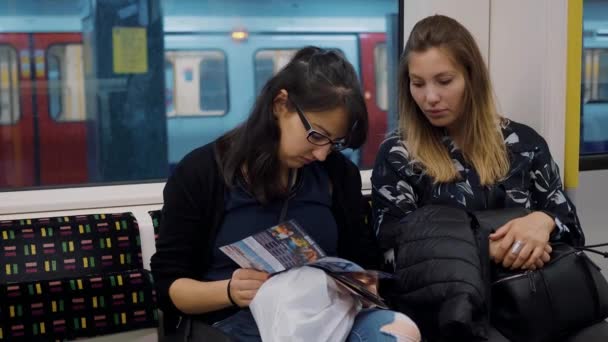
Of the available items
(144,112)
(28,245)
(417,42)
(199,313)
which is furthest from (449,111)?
(144,112)

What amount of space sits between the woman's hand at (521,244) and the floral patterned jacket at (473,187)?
122mm

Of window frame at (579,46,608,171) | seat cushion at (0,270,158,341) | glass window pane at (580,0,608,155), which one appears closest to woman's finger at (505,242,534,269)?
seat cushion at (0,270,158,341)

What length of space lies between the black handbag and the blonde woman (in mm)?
169

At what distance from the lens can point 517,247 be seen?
195 cm

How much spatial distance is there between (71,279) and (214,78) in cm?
180

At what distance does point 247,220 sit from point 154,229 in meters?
0.56

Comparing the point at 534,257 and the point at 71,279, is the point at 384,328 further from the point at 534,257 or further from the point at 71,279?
the point at 71,279

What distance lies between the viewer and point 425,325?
6.31 feet

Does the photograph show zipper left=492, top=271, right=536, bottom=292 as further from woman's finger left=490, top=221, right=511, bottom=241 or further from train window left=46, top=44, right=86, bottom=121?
train window left=46, top=44, right=86, bottom=121

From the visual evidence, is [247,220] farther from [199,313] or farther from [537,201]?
Result: [537,201]

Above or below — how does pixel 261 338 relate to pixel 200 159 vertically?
below

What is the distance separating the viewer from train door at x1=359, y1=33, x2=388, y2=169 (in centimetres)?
399

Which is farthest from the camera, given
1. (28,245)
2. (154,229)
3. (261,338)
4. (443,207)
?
(154,229)

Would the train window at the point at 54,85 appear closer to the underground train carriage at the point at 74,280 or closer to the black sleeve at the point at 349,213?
the underground train carriage at the point at 74,280
